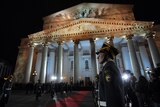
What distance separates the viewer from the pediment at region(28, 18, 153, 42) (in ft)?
80.1

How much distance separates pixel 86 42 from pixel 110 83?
26933 millimetres

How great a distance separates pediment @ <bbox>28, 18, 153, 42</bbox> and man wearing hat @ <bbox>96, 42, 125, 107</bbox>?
74.8 feet

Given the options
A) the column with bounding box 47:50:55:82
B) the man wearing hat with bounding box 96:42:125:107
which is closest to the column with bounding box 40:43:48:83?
the column with bounding box 47:50:55:82

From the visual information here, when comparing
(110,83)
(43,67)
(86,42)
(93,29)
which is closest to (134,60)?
(93,29)

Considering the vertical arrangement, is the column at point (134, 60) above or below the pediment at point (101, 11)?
below

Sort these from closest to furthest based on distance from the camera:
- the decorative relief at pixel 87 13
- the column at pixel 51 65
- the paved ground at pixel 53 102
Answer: the paved ground at pixel 53 102 < the column at pixel 51 65 < the decorative relief at pixel 87 13

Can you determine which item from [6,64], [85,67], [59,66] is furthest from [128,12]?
[6,64]

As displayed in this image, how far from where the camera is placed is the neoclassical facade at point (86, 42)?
23.9m

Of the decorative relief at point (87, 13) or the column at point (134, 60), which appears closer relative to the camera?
the column at point (134, 60)

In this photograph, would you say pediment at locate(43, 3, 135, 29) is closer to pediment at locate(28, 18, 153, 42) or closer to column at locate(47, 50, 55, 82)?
pediment at locate(28, 18, 153, 42)

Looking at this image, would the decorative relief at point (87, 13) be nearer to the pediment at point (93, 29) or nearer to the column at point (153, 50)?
the pediment at point (93, 29)

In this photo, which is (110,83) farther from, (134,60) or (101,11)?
(101,11)

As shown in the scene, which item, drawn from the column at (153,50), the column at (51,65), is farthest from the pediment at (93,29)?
the column at (51,65)

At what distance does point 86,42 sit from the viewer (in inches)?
1148
